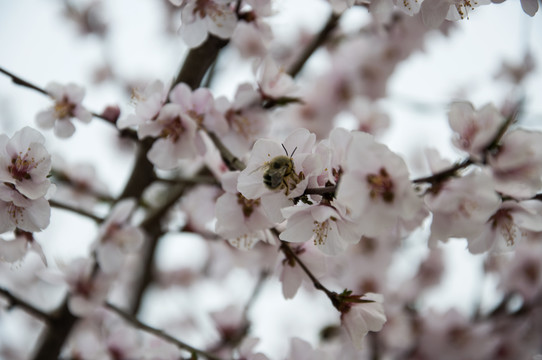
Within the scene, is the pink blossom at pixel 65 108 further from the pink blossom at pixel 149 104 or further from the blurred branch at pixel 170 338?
the blurred branch at pixel 170 338

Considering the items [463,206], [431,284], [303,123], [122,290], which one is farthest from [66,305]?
[431,284]

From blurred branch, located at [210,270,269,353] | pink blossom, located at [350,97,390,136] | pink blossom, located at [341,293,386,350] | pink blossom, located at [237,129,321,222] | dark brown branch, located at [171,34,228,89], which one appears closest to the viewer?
pink blossom, located at [237,129,321,222]

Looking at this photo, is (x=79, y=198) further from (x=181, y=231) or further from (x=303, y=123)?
(x=303, y=123)


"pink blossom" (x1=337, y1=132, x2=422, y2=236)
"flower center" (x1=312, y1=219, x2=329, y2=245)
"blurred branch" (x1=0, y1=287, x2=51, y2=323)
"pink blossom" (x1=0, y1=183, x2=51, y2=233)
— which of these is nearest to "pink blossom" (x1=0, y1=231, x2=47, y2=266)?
"pink blossom" (x1=0, y1=183, x2=51, y2=233)

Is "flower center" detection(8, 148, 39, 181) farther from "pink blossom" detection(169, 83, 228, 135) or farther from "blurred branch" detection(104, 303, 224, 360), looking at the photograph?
"blurred branch" detection(104, 303, 224, 360)

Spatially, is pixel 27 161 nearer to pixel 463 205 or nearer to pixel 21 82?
pixel 21 82

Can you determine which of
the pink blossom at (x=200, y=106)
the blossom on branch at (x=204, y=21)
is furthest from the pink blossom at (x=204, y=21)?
the pink blossom at (x=200, y=106)
